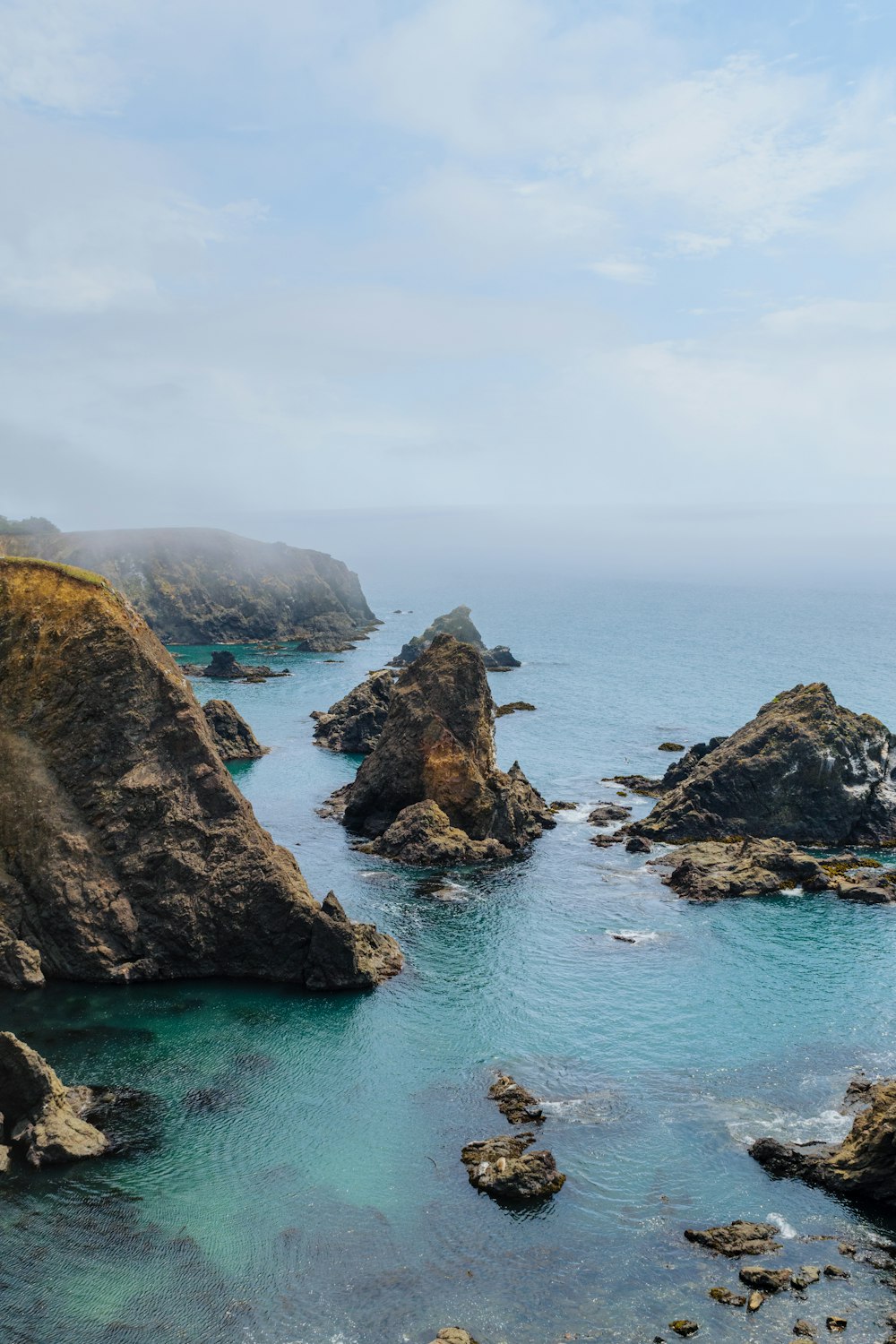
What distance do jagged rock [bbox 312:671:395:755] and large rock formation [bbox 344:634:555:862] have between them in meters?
29.9

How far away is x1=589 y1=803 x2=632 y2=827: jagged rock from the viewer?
98375 mm

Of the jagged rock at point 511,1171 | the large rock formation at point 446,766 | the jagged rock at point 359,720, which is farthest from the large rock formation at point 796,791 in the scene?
the jagged rock at point 511,1171

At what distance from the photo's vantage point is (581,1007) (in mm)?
60188

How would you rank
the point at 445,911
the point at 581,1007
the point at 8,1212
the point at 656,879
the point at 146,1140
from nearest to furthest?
the point at 8,1212, the point at 146,1140, the point at 581,1007, the point at 445,911, the point at 656,879

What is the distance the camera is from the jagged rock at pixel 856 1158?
41.4m

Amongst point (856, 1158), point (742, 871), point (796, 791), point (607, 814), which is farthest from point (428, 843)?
point (856, 1158)

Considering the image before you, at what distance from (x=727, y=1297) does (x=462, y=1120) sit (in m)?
15.0

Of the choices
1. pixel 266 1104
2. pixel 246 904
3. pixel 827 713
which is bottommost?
pixel 266 1104

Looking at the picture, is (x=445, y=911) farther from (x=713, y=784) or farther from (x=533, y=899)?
(x=713, y=784)

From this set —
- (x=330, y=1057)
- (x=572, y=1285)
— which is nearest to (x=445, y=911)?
(x=330, y=1057)

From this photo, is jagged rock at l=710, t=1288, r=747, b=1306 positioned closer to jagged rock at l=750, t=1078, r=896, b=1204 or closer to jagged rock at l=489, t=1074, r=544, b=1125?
jagged rock at l=750, t=1078, r=896, b=1204

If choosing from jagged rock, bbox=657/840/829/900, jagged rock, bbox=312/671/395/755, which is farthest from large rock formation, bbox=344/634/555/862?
jagged rock, bbox=312/671/395/755

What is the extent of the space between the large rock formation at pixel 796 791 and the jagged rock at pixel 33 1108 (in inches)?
2377

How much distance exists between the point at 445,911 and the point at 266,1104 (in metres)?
27.4
